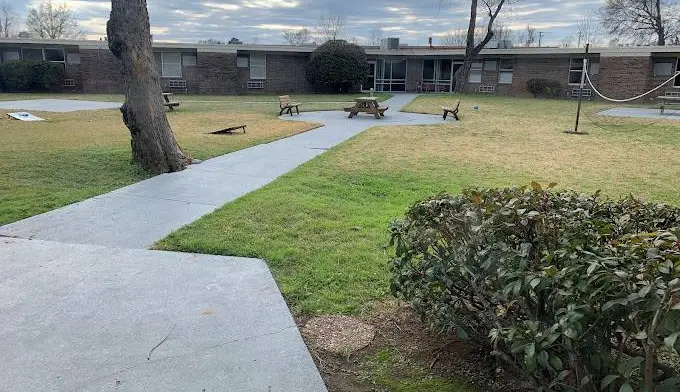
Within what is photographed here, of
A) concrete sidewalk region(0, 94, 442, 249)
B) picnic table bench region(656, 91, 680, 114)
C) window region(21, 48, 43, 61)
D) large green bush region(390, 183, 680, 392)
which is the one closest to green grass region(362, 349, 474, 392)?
large green bush region(390, 183, 680, 392)

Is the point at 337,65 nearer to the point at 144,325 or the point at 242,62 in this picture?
the point at 242,62

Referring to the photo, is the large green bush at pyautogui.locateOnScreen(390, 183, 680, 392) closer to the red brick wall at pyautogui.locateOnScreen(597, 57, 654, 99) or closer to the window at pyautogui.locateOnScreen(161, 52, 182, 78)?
the red brick wall at pyautogui.locateOnScreen(597, 57, 654, 99)

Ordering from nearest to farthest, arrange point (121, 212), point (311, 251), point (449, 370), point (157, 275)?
point (449, 370) < point (157, 275) < point (311, 251) < point (121, 212)

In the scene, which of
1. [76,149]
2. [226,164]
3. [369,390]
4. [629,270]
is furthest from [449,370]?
[76,149]

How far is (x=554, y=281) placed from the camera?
1978 millimetres

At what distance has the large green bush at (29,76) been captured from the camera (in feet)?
97.7

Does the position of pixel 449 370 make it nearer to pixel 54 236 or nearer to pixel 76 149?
pixel 54 236

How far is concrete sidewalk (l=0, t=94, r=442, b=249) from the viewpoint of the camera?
5.32 metres

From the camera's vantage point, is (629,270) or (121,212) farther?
(121,212)

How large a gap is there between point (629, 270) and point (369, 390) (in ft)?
5.06

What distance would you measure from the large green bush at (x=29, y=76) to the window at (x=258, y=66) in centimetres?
1117

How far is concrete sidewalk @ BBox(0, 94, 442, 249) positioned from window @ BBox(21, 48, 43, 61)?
2730cm

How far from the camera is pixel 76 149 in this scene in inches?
423

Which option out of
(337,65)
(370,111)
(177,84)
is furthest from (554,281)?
(177,84)
